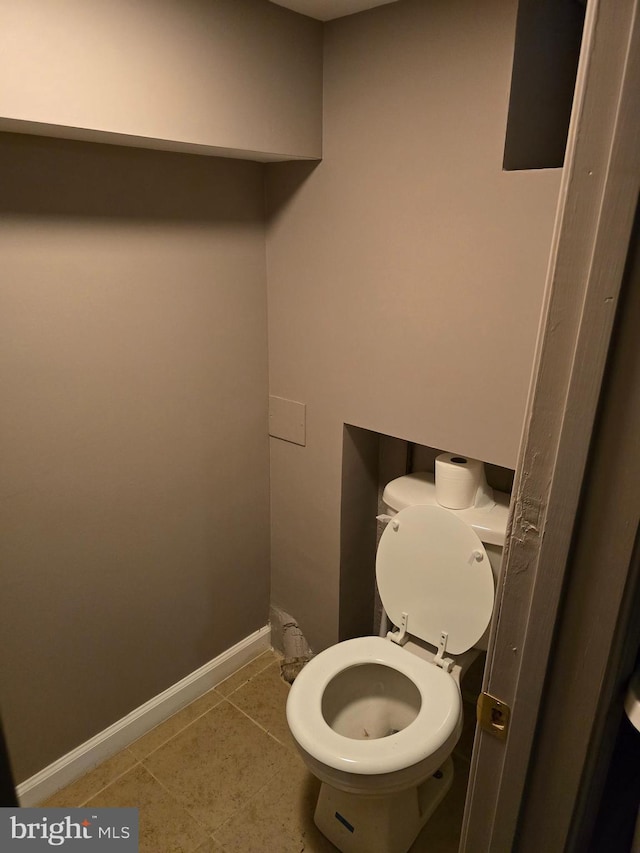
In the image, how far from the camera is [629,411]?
0.55 m

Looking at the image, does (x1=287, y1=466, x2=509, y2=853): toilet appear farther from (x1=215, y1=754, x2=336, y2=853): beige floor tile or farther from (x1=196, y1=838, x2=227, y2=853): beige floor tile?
(x1=196, y1=838, x2=227, y2=853): beige floor tile

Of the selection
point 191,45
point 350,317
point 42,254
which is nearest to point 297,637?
point 350,317

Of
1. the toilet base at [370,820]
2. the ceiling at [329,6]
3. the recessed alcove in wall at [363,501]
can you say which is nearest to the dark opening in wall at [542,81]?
the ceiling at [329,6]

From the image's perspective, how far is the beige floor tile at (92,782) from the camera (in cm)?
169

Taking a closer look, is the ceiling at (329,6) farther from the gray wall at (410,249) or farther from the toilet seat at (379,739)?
the toilet seat at (379,739)

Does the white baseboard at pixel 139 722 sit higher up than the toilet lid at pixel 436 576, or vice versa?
the toilet lid at pixel 436 576

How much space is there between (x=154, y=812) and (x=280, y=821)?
0.37 meters

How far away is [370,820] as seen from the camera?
152 centimetres

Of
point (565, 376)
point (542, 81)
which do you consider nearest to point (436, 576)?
point (565, 376)

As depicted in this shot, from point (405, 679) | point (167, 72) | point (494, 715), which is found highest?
point (167, 72)

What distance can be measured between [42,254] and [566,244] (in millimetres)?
1283

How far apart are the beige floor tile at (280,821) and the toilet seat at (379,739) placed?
418 mm

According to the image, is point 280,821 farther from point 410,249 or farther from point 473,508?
point 410,249

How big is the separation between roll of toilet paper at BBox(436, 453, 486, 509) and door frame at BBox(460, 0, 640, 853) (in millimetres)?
925
